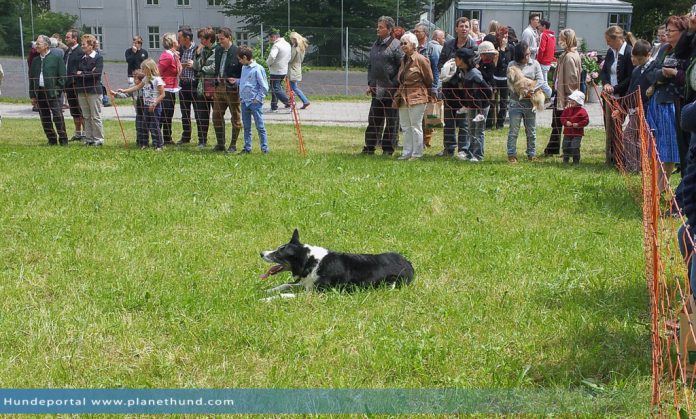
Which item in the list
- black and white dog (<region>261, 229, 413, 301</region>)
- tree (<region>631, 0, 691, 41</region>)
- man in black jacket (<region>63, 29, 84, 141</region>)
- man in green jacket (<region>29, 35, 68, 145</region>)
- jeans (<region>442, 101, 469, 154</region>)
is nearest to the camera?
black and white dog (<region>261, 229, 413, 301</region>)

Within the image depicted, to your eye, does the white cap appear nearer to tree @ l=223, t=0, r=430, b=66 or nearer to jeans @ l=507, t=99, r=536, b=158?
jeans @ l=507, t=99, r=536, b=158

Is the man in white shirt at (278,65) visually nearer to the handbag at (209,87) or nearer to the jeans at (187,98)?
the jeans at (187,98)

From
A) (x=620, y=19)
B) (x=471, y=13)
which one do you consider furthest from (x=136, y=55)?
(x=620, y=19)

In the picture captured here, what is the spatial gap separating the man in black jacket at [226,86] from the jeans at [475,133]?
396cm

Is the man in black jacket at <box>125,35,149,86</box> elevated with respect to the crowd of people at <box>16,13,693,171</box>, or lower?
elevated

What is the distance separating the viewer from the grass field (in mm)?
4840

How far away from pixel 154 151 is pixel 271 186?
14.0ft

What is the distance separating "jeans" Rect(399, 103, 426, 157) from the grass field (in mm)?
1486

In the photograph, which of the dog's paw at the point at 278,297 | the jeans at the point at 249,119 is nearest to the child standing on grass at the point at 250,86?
the jeans at the point at 249,119

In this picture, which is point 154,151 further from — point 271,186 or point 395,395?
point 395,395

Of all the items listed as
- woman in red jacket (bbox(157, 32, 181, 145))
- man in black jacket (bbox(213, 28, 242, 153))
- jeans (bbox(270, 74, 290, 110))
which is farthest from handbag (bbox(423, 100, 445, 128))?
jeans (bbox(270, 74, 290, 110))

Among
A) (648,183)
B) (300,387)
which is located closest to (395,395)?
(300,387)

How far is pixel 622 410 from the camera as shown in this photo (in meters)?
4.30

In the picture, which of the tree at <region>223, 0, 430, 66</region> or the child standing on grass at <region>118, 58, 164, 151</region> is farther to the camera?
the tree at <region>223, 0, 430, 66</region>
